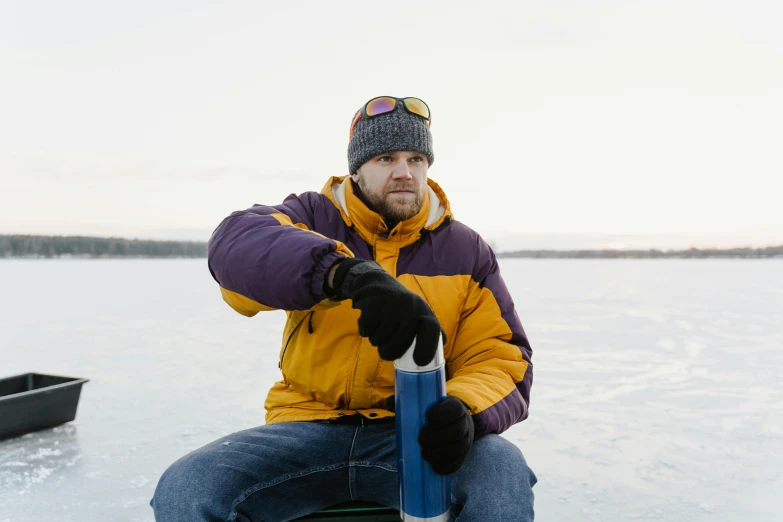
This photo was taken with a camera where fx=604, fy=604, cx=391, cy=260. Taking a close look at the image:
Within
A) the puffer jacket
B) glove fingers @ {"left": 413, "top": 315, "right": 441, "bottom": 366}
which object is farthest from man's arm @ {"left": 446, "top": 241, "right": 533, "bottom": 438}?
glove fingers @ {"left": 413, "top": 315, "right": 441, "bottom": 366}

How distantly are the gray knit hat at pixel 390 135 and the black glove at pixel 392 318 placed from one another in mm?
760

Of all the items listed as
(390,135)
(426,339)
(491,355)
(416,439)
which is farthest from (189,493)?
(390,135)

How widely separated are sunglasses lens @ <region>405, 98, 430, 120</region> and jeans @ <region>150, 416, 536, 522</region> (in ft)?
3.09

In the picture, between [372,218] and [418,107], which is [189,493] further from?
[418,107]

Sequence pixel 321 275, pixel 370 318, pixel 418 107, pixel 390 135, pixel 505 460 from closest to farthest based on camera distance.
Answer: pixel 370 318 → pixel 321 275 → pixel 505 460 → pixel 390 135 → pixel 418 107

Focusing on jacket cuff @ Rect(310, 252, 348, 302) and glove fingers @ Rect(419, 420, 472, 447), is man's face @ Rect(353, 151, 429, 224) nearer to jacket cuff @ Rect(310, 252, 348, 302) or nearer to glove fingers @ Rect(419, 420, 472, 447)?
jacket cuff @ Rect(310, 252, 348, 302)

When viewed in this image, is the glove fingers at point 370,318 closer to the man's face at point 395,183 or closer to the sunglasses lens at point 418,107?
the man's face at point 395,183

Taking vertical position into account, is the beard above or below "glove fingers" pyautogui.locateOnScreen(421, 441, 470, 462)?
above

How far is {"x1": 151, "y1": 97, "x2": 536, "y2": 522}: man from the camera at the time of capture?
3.79ft

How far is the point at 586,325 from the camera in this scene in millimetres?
6582

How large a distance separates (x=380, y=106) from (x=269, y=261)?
0.84 m

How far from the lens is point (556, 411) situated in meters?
3.28

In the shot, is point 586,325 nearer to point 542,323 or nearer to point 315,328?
point 542,323

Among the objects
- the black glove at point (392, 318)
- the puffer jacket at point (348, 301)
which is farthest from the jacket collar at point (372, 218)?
the black glove at point (392, 318)
